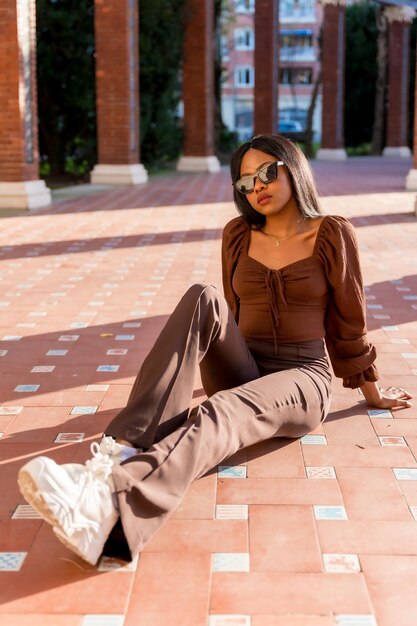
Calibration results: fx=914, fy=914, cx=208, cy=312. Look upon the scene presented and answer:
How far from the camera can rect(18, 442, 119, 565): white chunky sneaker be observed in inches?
95.6

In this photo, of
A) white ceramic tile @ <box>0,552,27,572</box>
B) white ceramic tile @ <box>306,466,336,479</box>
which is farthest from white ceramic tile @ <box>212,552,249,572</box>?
white ceramic tile @ <box>306,466,336,479</box>

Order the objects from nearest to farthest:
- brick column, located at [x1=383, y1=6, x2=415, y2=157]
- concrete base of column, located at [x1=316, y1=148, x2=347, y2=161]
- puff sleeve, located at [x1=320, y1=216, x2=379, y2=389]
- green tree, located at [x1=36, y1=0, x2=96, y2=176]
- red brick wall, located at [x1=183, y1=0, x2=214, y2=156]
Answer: puff sleeve, located at [x1=320, y1=216, x2=379, y2=389], green tree, located at [x1=36, y1=0, x2=96, y2=176], red brick wall, located at [x1=183, y1=0, x2=214, y2=156], concrete base of column, located at [x1=316, y1=148, x2=347, y2=161], brick column, located at [x1=383, y1=6, x2=415, y2=157]

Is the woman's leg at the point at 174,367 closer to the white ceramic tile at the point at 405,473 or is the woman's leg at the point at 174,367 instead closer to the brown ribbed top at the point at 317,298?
the brown ribbed top at the point at 317,298

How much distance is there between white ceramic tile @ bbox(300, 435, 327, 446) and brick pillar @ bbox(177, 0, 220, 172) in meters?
18.0

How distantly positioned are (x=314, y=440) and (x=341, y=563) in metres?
1.06

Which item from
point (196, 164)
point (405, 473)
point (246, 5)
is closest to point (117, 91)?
point (196, 164)

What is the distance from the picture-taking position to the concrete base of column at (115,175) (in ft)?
54.9

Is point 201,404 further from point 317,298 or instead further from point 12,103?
point 12,103

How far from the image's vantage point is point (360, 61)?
34.3 metres

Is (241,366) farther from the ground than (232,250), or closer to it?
closer to it

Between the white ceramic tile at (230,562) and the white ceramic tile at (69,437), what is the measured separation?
3.70ft

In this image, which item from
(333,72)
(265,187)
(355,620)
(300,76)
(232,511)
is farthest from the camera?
(300,76)

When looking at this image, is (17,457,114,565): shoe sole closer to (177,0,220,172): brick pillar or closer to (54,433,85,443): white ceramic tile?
(54,433,85,443): white ceramic tile

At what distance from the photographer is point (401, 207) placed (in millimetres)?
13070
